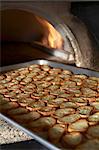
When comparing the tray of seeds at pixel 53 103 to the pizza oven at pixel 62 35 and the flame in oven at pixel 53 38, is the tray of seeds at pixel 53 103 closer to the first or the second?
the pizza oven at pixel 62 35

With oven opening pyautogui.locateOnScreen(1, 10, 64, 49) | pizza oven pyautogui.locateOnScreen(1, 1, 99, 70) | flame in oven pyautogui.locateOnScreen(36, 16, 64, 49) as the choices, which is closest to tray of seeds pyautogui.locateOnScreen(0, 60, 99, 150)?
pizza oven pyautogui.locateOnScreen(1, 1, 99, 70)

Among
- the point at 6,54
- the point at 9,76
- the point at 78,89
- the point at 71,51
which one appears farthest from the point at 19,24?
the point at 78,89

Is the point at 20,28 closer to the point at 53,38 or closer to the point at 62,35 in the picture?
the point at 53,38

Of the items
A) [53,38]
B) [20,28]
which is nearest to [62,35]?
[53,38]

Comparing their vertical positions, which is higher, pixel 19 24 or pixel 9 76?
pixel 19 24

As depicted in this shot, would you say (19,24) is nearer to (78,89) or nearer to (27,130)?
(78,89)

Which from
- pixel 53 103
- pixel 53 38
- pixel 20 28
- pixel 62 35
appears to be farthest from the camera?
pixel 20 28

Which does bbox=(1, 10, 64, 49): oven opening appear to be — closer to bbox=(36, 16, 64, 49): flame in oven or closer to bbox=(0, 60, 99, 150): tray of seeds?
bbox=(36, 16, 64, 49): flame in oven

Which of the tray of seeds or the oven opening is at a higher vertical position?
the oven opening
